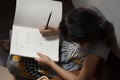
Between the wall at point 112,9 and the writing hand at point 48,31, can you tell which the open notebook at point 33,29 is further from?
the wall at point 112,9

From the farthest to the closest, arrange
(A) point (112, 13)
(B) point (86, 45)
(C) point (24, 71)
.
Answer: (C) point (24, 71) → (A) point (112, 13) → (B) point (86, 45)

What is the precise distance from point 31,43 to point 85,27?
38cm

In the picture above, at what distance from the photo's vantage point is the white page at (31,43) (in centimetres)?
126

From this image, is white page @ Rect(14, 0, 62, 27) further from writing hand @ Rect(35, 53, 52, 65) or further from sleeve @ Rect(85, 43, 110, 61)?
sleeve @ Rect(85, 43, 110, 61)

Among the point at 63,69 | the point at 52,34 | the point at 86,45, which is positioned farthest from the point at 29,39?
the point at 86,45

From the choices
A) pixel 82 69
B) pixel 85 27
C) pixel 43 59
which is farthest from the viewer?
pixel 43 59

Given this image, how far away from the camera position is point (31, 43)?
1302 mm

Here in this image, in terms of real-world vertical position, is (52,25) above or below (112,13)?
below

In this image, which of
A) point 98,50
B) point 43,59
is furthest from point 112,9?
point 43,59

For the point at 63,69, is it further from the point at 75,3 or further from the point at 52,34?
the point at 75,3

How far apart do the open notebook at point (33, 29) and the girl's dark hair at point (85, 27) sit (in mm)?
255

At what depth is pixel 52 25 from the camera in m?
1.38

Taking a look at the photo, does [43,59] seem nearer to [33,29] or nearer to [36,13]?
[33,29]

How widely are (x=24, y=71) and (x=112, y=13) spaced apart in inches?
20.9
